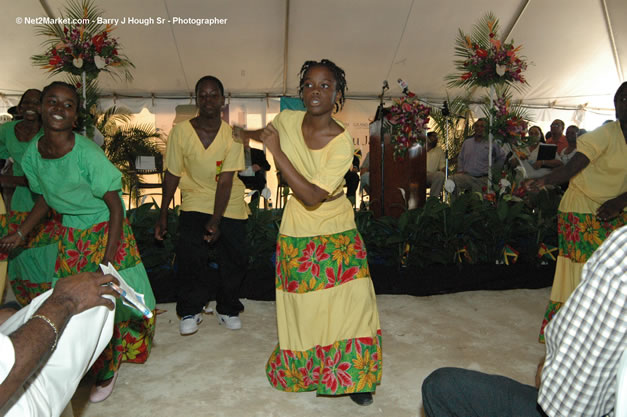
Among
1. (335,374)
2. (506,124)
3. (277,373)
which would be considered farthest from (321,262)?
(506,124)

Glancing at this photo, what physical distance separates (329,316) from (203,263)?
1432 mm

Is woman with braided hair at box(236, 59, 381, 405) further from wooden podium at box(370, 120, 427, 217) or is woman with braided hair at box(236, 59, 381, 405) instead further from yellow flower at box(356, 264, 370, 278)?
wooden podium at box(370, 120, 427, 217)

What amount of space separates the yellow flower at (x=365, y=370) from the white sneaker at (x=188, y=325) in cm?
160

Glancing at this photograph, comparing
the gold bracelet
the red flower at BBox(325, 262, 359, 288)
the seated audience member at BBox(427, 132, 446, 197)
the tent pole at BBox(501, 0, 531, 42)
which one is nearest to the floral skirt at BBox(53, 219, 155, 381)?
the red flower at BBox(325, 262, 359, 288)

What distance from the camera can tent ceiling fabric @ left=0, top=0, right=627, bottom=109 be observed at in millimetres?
9023

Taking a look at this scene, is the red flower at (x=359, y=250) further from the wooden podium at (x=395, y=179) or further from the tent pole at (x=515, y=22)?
the tent pole at (x=515, y=22)

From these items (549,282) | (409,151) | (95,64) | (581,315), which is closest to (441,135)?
(409,151)

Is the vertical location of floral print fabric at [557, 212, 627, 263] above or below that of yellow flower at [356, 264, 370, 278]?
above

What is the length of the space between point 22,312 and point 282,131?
5.51ft

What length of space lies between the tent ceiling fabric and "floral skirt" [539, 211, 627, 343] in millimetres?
6879

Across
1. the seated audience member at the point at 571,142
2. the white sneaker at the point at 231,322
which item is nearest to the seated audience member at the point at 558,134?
the seated audience member at the point at 571,142

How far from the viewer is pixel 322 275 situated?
275 centimetres

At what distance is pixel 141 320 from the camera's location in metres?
3.09

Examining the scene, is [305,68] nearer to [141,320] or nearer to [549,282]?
[141,320]
